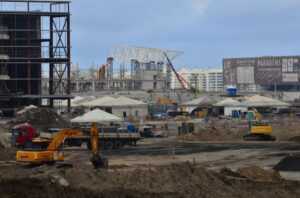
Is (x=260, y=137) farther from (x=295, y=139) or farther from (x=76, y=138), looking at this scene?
(x=76, y=138)

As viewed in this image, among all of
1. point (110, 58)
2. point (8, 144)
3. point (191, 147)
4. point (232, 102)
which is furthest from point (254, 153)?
point (110, 58)

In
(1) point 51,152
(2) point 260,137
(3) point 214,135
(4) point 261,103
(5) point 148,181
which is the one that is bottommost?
(3) point 214,135

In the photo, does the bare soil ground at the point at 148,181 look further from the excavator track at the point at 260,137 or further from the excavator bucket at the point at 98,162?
the excavator track at the point at 260,137

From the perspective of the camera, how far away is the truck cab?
146ft

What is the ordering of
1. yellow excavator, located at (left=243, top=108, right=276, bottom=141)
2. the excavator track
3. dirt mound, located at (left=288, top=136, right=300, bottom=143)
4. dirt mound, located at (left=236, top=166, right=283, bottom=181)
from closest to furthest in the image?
dirt mound, located at (left=236, top=166, right=283, bottom=181)
dirt mound, located at (left=288, top=136, right=300, bottom=143)
yellow excavator, located at (left=243, top=108, right=276, bottom=141)
the excavator track

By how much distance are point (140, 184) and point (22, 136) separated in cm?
Result: 2484

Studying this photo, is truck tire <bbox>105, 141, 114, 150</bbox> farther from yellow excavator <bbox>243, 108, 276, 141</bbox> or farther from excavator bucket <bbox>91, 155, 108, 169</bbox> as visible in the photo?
excavator bucket <bbox>91, 155, 108, 169</bbox>

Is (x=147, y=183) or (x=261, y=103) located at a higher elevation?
(x=261, y=103)

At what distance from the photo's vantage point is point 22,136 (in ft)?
146

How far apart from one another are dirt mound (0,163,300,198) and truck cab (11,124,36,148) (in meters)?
22.1

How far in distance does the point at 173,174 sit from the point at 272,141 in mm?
30901

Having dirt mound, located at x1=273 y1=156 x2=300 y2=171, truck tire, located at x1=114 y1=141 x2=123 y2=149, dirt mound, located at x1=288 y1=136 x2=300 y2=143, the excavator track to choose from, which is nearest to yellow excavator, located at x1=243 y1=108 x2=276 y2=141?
the excavator track

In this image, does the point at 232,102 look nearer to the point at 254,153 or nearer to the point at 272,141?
the point at 272,141

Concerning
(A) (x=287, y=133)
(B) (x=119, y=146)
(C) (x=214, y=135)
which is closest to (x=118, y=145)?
(B) (x=119, y=146)
